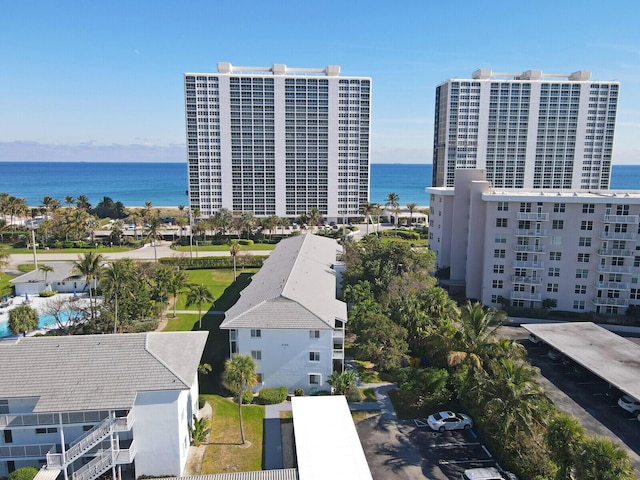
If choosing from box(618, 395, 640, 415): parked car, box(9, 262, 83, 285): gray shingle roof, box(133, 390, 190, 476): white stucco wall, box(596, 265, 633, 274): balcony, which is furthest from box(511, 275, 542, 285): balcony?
box(9, 262, 83, 285): gray shingle roof

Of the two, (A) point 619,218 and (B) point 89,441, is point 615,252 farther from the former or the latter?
(B) point 89,441

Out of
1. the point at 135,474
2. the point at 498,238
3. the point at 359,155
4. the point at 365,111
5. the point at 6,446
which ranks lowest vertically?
the point at 135,474

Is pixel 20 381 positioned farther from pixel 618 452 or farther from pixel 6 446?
pixel 618 452

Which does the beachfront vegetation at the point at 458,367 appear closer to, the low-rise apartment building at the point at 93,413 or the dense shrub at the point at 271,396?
the dense shrub at the point at 271,396

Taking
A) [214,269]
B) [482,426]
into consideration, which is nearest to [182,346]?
[482,426]

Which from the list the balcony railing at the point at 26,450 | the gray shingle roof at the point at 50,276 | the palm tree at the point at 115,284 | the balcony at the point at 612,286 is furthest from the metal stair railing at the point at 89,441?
the balcony at the point at 612,286

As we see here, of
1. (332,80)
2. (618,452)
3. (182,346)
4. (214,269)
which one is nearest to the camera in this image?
(618,452)
